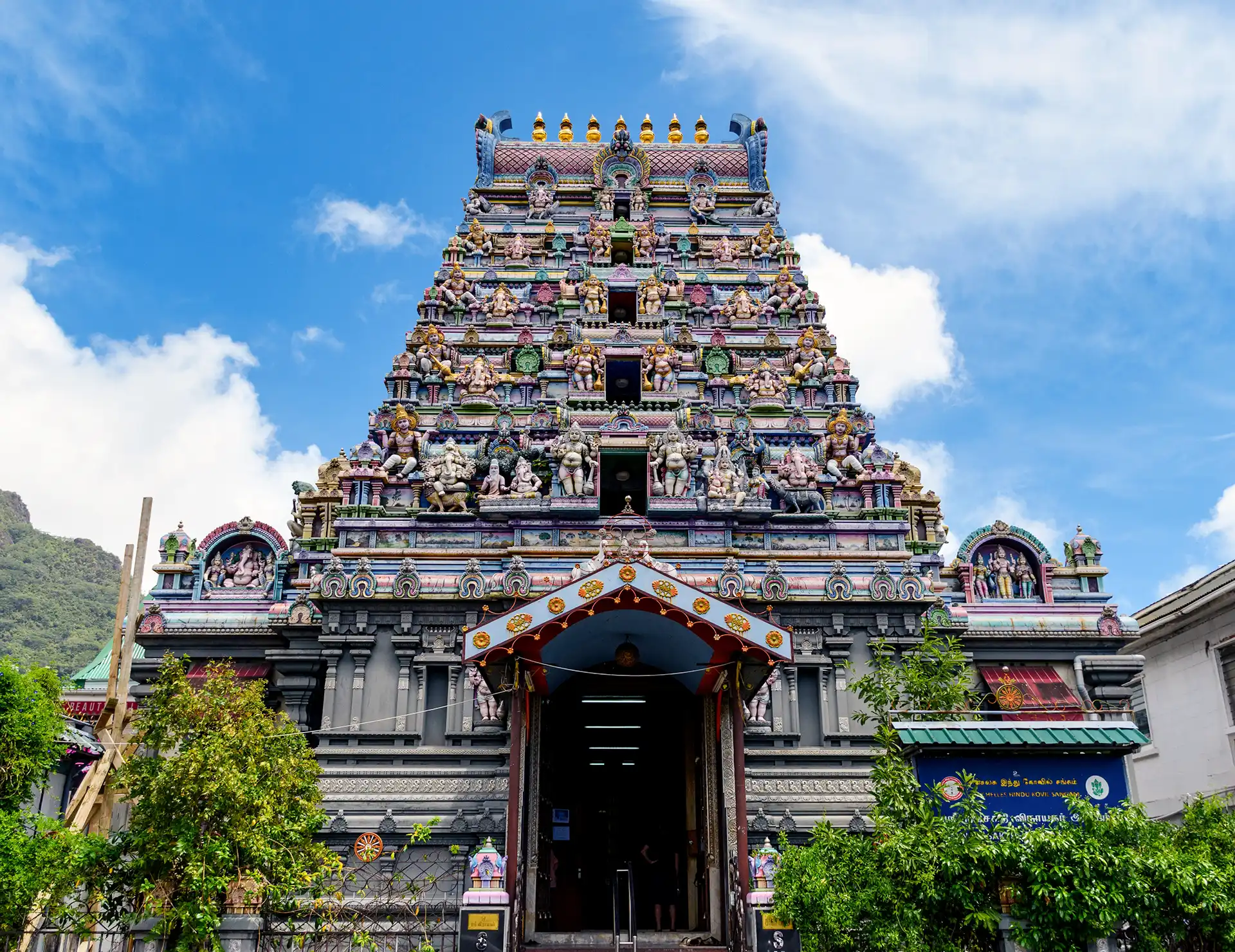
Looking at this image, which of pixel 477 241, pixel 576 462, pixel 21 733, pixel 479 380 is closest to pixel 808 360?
pixel 576 462

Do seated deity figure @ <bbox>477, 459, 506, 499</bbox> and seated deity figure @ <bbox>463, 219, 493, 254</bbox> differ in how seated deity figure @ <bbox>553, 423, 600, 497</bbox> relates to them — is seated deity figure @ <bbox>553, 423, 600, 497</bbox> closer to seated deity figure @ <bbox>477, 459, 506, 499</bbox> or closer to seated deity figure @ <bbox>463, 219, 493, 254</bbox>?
seated deity figure @ <bbox>477, 459, 506, 499</bbox>

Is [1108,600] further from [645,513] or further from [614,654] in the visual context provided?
[614,654]

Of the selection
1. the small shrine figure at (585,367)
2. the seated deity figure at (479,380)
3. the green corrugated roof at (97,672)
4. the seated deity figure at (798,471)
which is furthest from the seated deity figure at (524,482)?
the green corrugated roof at (97,672)

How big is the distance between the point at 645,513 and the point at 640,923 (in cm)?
911

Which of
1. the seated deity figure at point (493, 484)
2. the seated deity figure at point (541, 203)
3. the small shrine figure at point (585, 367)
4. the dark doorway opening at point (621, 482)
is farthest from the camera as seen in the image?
the seated deity figure at point (541, 203)

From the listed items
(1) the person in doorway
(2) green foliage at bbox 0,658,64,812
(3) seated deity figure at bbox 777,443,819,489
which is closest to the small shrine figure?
(3) seated deity figure at bbox 777,443,819,489

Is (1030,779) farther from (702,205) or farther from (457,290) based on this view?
(702,205)

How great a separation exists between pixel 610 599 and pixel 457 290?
1745 cm

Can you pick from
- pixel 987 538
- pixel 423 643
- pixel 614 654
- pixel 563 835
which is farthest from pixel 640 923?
pixel 987 538

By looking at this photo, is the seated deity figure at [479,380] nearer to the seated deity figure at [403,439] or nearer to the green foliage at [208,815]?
the seated deity figure at [403,439]

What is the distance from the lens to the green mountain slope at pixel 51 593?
78938 millimetres

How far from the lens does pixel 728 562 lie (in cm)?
2339

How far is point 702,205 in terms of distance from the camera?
37125mm

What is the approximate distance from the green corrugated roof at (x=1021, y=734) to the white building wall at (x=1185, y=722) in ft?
33.9
